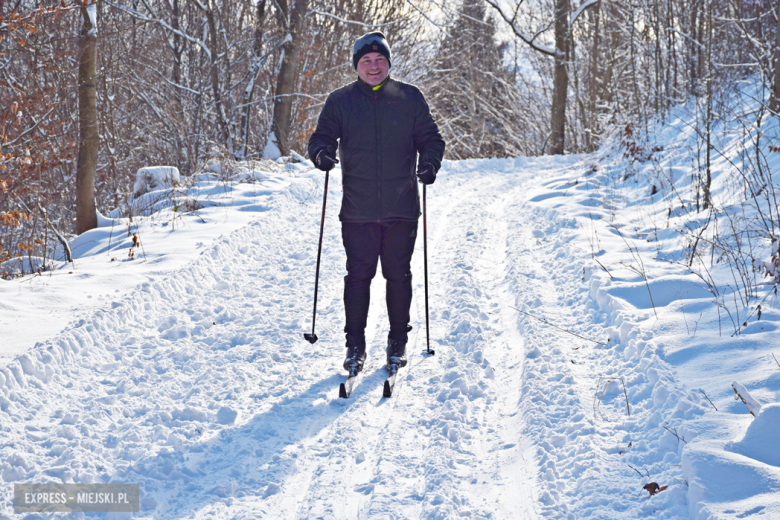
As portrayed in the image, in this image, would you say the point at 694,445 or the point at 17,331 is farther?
the point at 17,331

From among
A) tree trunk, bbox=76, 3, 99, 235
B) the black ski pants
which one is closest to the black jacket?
the black ski pants

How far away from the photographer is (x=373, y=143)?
3.72 metres

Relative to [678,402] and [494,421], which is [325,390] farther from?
[678,402]

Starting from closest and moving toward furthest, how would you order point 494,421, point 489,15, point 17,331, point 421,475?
1. point 421,475
2. point 494,421
3. point 17,331
4. point 489,15

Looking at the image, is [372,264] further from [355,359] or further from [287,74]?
[287,74]

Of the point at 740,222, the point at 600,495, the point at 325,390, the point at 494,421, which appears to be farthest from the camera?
the point at 740,222

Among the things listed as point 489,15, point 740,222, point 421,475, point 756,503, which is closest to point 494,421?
point 421,475

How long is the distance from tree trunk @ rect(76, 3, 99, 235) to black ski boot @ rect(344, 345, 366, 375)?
22.3 ft

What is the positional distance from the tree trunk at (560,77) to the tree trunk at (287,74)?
8.85 meters

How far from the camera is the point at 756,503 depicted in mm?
→ 2246

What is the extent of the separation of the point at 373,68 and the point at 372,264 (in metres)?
1.34

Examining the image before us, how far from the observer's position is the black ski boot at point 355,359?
379 cm

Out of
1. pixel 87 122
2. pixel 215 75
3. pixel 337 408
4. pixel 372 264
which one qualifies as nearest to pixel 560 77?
pixel 215 75

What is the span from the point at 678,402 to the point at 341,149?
2614mm
